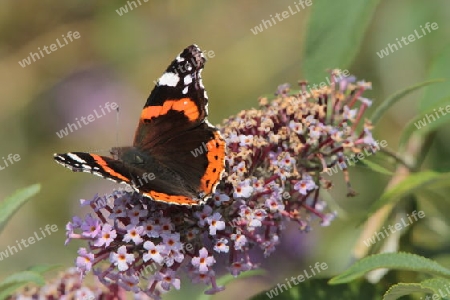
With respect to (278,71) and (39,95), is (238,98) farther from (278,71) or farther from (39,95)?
(39,95)

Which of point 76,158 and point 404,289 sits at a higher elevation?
point 76,158

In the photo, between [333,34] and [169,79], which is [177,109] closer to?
[169,79]

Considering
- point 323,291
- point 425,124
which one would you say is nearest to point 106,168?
point 323,291

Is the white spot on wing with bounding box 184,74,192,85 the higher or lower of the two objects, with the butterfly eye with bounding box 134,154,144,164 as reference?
higher

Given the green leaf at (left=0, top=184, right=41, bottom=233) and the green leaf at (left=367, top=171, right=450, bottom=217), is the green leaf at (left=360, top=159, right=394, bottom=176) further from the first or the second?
the green leaf at (left=0, top=184, right=41, bottom=233)

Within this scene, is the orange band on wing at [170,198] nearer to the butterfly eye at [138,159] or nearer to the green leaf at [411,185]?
the butterfly eye at [138,159]

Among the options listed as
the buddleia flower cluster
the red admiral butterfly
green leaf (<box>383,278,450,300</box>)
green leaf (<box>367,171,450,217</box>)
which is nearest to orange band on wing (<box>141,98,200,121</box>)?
the red admiral butterfly

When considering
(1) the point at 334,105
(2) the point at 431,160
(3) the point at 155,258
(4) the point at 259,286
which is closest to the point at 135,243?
(3) the point at 155,258
